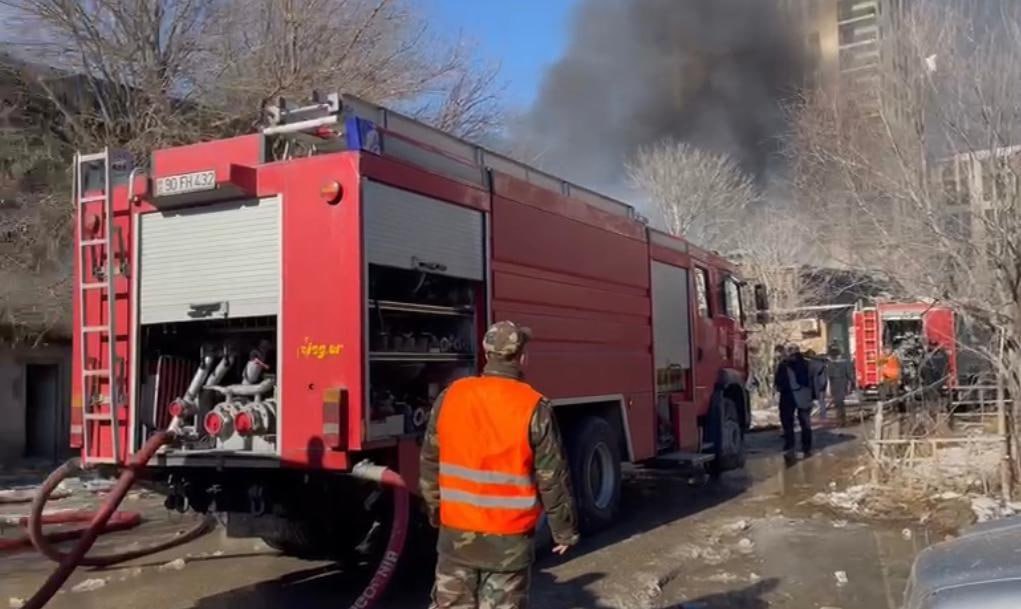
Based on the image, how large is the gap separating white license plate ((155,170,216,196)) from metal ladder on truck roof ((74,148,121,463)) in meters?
0.36

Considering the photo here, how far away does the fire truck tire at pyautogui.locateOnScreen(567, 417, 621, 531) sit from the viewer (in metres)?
7.82

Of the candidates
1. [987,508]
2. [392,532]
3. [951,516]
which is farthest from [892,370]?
[392,532]

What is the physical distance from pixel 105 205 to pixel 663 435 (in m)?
5.61

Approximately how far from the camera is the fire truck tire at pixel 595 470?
782 cm

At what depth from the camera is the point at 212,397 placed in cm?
611

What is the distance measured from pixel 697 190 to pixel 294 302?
79.1ft

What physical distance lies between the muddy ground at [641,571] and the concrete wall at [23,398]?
22.8 feet

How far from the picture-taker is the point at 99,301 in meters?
6.25

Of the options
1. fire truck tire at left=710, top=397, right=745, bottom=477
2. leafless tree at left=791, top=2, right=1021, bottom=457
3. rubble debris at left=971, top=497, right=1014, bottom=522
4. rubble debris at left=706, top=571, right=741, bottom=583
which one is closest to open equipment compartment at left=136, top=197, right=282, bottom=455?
rubble debris at left=706, top=571, right=741, bottom=583

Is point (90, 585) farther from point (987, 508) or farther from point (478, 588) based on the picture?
point (987, 508)

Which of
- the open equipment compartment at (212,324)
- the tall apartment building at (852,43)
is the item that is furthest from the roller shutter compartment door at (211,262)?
the tall apartment building at (852,43)

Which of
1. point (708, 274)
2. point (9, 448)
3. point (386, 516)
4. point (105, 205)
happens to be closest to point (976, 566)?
point (386, 516)

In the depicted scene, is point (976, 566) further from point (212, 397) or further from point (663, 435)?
point (663, 435)

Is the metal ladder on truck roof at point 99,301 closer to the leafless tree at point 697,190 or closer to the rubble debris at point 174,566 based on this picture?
the rubble debris at point 174,566
